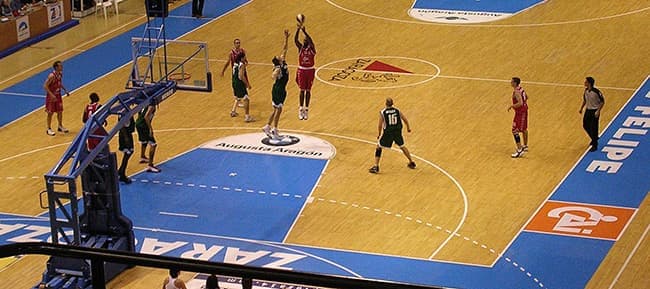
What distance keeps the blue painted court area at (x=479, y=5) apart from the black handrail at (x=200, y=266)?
3441 cm

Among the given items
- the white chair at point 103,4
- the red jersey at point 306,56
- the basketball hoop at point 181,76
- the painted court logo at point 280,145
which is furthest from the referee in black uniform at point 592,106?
the white chair at point 103,4

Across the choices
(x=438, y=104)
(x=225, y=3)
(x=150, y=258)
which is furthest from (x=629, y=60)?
(x=150, y=258)

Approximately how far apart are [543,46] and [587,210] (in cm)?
1221

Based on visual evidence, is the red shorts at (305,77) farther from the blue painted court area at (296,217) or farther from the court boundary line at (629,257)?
the court boundary line at (629,257)

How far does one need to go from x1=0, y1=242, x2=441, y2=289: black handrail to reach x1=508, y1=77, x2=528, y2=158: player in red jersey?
64.9 feet

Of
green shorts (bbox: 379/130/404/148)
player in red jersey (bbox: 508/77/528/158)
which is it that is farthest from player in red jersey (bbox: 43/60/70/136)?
player in red jersey (bbox: 508/77/528/158)

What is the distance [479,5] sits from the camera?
125ft

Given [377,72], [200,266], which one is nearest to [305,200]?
[377,72]

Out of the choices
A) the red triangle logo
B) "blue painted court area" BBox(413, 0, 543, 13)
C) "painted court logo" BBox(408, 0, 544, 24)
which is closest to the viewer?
the red triangle logo

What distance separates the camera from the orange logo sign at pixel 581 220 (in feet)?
66.1

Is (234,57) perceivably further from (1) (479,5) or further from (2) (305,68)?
(1) (479,5)

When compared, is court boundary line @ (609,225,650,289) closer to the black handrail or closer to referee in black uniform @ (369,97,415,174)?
referee in black uniform @ (369,97,415,174)

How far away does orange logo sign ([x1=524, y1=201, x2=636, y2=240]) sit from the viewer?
20.1 metres

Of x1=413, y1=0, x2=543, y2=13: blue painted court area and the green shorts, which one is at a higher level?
the green shorts
